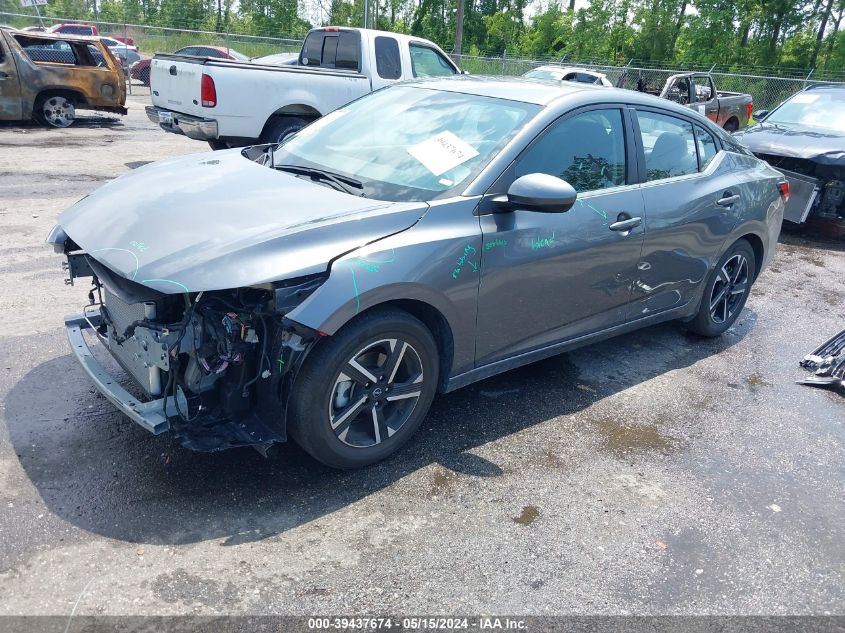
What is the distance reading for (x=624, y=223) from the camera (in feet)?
13.8

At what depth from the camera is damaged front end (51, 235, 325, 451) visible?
9.63ft

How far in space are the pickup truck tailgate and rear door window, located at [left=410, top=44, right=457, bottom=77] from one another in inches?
134

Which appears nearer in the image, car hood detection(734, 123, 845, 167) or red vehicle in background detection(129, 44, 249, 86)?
car hood detection(734, 123, 845, 167)

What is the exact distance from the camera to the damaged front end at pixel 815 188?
28.3ft

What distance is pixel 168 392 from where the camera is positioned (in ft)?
10.1

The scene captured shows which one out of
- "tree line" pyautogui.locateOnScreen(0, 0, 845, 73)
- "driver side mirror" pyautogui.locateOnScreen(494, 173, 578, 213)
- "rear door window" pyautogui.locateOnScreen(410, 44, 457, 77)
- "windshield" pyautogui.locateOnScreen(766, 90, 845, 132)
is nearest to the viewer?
"driver side mirror" pyautogui.locateOnScreen(494, 173, 578, 213)

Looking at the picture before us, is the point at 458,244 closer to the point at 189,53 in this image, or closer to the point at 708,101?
the point at 708,101

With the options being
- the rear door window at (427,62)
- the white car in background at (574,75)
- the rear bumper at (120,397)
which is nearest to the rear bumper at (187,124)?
the rear door window at (427,62)

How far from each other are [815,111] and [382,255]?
9.28 meters

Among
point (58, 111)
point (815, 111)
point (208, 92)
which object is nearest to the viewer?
point (208, 92)

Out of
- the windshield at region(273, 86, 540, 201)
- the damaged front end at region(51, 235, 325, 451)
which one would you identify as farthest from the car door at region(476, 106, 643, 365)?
the damaged front end at region(51, 235, 325, 451)

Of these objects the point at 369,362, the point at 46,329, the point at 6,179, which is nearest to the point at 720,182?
the point at 369,362

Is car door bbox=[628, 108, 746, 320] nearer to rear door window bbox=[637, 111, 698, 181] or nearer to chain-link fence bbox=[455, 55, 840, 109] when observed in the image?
rear door window bbox=[637, 111, 698, 181]

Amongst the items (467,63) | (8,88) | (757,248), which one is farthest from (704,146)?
(467,63)
